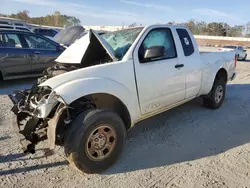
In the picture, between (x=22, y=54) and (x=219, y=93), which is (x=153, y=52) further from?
(x=22, y=54)

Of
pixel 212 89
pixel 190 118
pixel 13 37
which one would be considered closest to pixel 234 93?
pixel 212 89

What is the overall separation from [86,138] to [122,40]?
72.1 inches

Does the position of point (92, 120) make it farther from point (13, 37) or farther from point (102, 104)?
point (13, 37)

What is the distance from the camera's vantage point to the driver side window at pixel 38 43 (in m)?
8.13

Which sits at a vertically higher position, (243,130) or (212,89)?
(212,89)

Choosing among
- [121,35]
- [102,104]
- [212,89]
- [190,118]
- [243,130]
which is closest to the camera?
[102,104]

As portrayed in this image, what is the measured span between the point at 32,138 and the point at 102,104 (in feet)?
3.39

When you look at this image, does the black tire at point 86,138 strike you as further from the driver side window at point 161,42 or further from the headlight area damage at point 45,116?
the driver side window at point 161,42

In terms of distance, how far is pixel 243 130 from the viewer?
15.8 feet

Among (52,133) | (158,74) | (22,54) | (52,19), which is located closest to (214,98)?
(158,74)

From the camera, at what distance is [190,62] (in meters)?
4.74

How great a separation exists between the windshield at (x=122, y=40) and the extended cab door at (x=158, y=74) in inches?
6.8

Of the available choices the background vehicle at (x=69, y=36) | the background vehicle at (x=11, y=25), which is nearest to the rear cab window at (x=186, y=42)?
the background vehicle at (x=69, y=36)

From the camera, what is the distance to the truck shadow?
3674 mm
